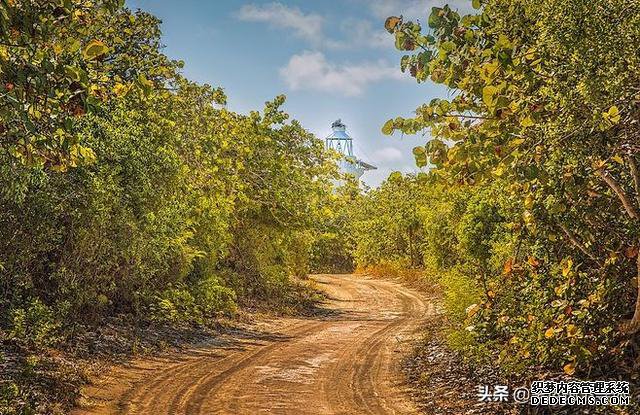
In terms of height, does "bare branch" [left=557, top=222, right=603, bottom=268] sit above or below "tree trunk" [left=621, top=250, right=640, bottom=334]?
above

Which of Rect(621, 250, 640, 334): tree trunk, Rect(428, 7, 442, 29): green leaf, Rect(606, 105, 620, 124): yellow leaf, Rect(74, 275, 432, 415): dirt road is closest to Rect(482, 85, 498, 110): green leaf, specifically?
Rect(428, 7, 442, 29): green leaf

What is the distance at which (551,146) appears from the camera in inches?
190

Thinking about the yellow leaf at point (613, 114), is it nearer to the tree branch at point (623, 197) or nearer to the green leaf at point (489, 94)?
the green leaf at point (489, 94)

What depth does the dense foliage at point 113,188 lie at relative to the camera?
4.59m

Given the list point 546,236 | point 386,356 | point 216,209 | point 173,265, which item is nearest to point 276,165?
point 216,209

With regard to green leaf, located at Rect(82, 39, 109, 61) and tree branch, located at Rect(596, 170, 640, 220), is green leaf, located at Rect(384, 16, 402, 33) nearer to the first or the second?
green leaf, located at Rect(82, 39, 109, 61)

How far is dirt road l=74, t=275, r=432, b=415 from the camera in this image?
27.1ft

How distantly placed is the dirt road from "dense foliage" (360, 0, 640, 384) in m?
2.51

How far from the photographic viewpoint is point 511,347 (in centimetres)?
726

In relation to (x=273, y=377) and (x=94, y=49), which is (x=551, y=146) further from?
(x=273, y=377)

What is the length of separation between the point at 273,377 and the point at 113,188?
5.01m

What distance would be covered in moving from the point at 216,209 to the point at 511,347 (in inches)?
468

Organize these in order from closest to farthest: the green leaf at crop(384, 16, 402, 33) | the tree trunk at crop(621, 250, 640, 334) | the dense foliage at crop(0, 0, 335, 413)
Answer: the green leaf at crop(384, 16, 402, 33), the dense foliage at crop(0, 0, 335, 413), the tree trunk at crop(621, 250, 640, 334)

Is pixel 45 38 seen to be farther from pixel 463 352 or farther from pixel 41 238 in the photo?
pixel 463 352
